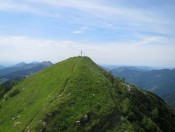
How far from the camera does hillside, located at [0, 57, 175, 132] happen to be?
51781mm

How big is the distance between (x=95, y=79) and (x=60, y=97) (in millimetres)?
12071

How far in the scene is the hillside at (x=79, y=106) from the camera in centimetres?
5178

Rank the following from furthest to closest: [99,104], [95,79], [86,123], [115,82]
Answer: [115,82], [95,79], [99,104], [86,123]

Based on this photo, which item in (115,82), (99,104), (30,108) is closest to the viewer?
(99,104)

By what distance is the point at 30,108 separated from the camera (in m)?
61.0

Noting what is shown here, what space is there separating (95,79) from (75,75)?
5061 mm

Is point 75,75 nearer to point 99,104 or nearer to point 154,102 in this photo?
point 99,104

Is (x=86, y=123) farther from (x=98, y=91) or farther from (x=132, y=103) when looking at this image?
(x=132, y=103)

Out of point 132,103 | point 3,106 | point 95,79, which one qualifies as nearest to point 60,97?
point 95,79

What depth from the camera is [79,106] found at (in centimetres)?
5575

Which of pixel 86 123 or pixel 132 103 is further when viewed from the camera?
pixel 132 103

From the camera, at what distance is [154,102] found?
74.4 metres

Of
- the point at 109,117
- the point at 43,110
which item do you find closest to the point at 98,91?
the point at 109,117

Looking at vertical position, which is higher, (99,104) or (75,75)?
(75,75)
